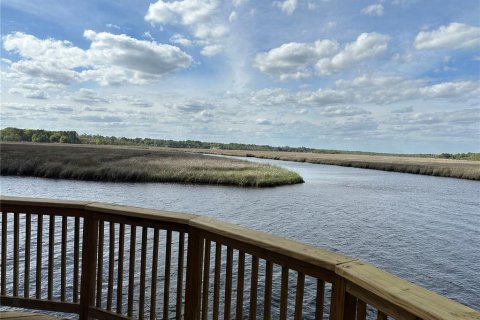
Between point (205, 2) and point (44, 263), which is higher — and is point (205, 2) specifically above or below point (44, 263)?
above

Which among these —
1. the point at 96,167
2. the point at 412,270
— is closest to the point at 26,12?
the point at 412,270

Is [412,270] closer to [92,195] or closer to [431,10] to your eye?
[431,10]

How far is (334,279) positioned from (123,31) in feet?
40.3

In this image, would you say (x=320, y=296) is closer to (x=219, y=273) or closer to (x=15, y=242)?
(x=219, y=273)

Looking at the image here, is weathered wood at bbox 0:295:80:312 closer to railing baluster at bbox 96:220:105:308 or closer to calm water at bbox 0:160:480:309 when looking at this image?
railing baluster at bbox 96:220:105:308

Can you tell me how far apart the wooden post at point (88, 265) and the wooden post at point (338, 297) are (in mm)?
2017

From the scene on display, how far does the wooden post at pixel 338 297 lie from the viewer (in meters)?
1.69

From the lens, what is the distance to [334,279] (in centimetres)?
174

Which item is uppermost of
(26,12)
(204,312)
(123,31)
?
(123,31)

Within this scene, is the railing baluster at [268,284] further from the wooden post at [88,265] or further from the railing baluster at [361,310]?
the wooden post at [88,265]

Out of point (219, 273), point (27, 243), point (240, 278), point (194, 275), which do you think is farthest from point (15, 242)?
point (240, 278)

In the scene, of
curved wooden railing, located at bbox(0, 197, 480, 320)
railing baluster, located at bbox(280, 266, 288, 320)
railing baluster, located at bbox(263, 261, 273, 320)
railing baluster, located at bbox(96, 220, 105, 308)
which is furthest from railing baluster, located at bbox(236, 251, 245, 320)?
railing baluster, located at bbox(96, 220, 105, 308)

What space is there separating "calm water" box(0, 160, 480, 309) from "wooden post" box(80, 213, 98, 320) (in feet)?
25.2

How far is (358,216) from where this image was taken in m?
16.4
